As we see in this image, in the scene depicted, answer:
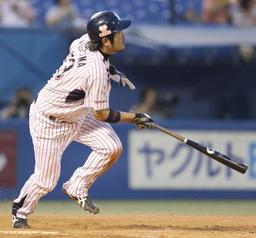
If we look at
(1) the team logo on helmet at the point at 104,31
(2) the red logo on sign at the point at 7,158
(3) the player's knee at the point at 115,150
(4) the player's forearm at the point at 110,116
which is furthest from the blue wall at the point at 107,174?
(1) the team logo on helmet at the point at 104,31

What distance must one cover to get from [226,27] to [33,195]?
7.53 meters

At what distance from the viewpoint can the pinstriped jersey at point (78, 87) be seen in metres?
7.72

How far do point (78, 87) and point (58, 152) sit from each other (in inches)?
25.7

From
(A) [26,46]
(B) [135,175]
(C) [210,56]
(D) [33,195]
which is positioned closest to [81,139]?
(D) [33,195]

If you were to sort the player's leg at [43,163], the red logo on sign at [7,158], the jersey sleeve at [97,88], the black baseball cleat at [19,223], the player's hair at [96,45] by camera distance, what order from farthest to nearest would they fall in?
the red logo on sign at [7,158]
the black baseball cleat at [19,223]
the player's leg at [43,163]
the player's hair at [96,45]
the jersey sleeve at [97,88]

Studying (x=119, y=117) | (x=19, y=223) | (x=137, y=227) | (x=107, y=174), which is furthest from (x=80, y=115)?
(x=107, y=174)

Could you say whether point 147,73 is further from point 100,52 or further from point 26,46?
point 100,52

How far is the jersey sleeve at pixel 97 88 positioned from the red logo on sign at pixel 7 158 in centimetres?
566

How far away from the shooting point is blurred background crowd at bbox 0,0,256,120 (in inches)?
578

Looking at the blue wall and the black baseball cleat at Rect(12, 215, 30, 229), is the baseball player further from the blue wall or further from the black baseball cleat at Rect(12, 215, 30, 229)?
the blue wall

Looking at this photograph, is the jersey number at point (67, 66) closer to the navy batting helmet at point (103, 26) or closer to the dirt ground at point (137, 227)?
the navy batting helmet at point (103, 26)

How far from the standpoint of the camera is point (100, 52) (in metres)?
7.95

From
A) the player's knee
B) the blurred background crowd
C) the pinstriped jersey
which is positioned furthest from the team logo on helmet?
the blurred background crowd

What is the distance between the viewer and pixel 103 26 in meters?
7.87
